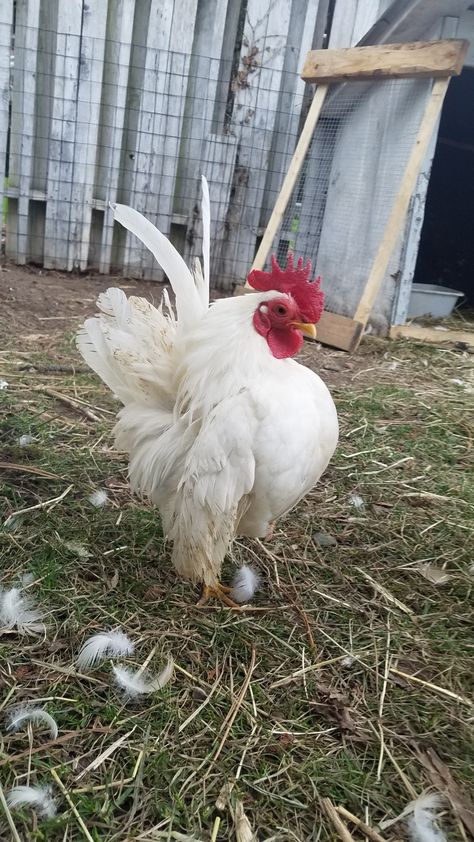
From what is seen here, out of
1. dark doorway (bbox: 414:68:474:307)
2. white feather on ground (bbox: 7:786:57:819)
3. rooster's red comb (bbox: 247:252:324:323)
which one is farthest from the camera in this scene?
dark doorway (bbox: 414:68:474:307)

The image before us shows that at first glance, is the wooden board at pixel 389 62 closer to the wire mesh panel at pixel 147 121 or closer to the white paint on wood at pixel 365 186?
the white paint on wood at pixel 365 186

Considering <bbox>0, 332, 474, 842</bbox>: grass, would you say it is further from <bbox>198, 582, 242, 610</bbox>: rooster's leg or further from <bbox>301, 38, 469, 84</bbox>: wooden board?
<bbox>301, 38, 469, 84</bbox>: wooden board

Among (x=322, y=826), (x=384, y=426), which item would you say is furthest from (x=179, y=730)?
(x=384, y=426)

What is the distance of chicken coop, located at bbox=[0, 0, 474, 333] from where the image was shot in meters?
5.65

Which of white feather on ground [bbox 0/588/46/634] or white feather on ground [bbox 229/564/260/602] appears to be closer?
white feather on ground [bbox 0/588/46/634]

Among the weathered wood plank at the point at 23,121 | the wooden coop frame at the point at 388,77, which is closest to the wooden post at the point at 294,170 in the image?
the wooden coop frame at the point at 388,77

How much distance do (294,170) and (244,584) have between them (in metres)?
4.40

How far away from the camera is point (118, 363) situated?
8.30 feet

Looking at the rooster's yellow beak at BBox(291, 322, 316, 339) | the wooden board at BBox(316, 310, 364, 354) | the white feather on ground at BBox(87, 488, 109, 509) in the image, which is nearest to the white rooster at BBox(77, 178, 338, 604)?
the rooster's yellow beak at BBox(291, 322, 316, 339)

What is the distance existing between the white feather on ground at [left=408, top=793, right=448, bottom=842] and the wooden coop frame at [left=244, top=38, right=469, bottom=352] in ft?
12.6

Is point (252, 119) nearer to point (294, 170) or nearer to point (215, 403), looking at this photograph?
point (294, 170)

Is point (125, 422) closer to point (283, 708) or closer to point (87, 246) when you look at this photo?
point (283, 708)

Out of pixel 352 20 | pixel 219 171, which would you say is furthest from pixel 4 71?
pixel 352 20

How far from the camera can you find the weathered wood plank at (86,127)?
19.0 feet
